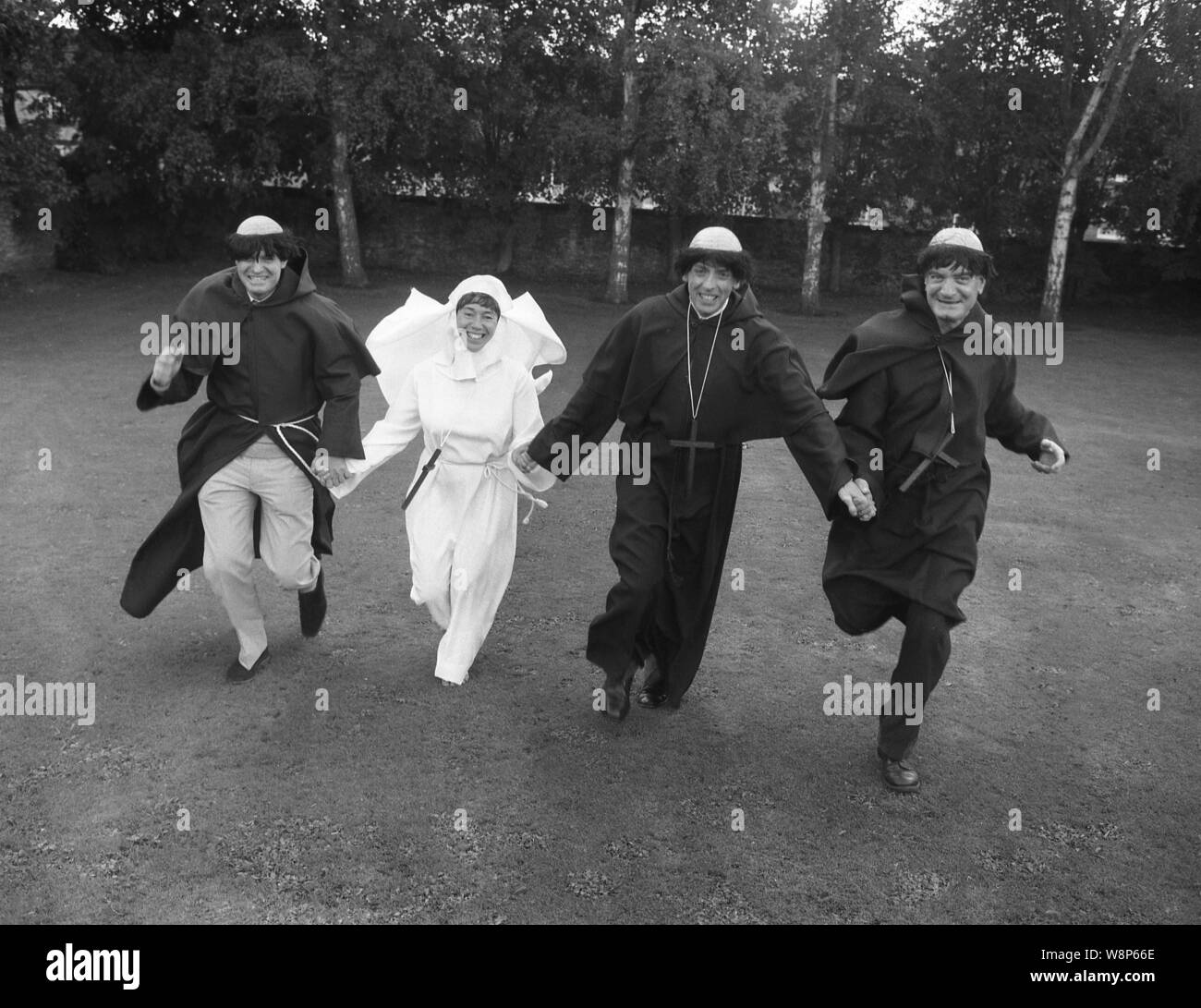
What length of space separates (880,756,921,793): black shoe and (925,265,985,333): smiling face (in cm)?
216

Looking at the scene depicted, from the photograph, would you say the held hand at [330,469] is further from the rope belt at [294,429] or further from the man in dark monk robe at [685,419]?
the man in dark monk robe at [685,419]

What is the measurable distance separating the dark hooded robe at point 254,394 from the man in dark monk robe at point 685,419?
1.26 meters

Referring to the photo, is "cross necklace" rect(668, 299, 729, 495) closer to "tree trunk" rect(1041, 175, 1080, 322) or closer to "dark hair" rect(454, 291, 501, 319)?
"dark hair" rect(454, 291, 501, 319)

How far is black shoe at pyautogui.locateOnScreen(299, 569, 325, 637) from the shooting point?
7414 mm

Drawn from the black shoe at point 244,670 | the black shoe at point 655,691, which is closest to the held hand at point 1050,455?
the black shoe at point 655,691

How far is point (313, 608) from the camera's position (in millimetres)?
7492

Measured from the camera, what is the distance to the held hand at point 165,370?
20.8 ft

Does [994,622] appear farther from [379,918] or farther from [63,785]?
[63,785]

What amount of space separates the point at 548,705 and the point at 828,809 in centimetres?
176

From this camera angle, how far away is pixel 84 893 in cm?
471

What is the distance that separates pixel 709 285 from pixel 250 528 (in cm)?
292

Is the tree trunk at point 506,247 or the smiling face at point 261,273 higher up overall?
the smiling face at point 261,273

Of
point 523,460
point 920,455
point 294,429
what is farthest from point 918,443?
point 294,429

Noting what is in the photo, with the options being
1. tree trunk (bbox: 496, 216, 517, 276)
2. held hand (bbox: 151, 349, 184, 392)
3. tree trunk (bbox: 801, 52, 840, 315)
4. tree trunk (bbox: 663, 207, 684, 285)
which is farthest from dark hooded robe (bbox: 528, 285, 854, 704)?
tree trunk (bbox: 496, 216, 517, 276)
